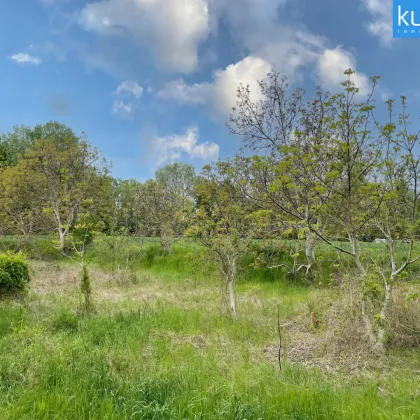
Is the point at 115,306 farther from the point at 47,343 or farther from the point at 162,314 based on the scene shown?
the point at 47,343

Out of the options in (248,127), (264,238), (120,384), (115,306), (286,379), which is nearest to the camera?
(120,384)

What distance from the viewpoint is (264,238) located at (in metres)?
13.1

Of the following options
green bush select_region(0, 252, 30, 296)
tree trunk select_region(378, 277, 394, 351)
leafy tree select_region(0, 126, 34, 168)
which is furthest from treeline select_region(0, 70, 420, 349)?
leafy tree select_region(0, 126, 34, 168)

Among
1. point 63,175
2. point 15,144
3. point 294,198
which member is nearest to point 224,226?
point 294,198

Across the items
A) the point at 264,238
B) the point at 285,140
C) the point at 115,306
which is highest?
the point at 285,140

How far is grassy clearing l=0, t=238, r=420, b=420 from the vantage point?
3.43 meters

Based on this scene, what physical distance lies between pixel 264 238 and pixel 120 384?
9.76 m

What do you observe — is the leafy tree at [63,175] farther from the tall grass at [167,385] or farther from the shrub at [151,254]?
the tall grass at [167,385]

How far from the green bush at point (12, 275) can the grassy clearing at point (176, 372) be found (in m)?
1.01

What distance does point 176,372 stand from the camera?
434cm

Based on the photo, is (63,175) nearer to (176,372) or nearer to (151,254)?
(151,254)

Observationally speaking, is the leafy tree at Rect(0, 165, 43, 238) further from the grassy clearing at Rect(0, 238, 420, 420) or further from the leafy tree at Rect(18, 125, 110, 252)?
the grassy clearing at Rect(0, 238, 420, 420)

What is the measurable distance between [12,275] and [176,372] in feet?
25.5

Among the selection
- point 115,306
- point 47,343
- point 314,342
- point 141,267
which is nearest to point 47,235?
point 141,267
